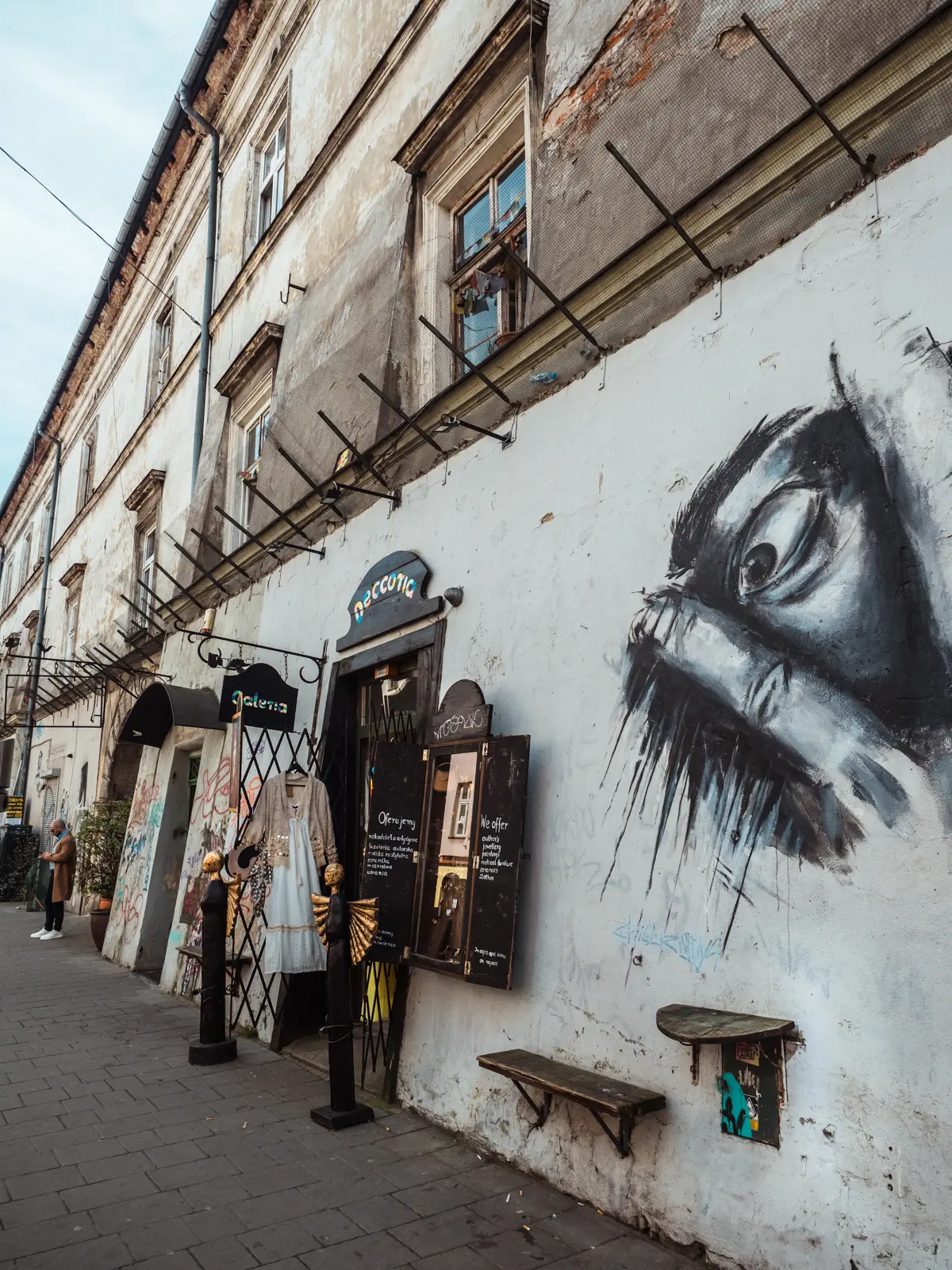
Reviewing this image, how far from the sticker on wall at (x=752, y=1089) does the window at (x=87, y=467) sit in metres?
18.4

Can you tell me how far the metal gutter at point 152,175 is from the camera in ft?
37.2

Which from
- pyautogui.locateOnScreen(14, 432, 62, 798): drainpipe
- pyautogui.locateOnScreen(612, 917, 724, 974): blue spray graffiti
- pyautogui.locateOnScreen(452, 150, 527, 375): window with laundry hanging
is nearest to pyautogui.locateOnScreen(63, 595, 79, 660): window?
pyautogui.locateOnScreen(14, 432, 62, 798): drainpipe

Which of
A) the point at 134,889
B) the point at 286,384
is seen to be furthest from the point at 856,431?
the point at 134,889

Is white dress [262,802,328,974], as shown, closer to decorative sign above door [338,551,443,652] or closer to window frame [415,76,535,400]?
decorative sign above door [338,551,443,652]

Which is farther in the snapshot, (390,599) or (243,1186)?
(390,599)

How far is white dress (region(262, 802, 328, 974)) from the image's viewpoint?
230 inches

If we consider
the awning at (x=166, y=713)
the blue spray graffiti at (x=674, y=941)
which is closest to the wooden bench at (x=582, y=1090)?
the blue spray graffiti at (x=674, y=941)

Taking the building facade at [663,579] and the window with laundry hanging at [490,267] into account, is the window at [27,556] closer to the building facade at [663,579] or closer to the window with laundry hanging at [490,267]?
the building facade at [663,579]

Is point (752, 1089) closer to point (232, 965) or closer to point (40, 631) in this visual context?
point (232, 965)

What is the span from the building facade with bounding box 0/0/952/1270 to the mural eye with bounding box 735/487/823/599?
0.05 feet

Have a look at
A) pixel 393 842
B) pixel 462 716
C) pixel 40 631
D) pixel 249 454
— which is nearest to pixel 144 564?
pixel 249 454

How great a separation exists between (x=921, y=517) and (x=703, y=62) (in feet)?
8.96

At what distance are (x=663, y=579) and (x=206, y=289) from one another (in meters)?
10.0

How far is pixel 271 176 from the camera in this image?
35.6ft
